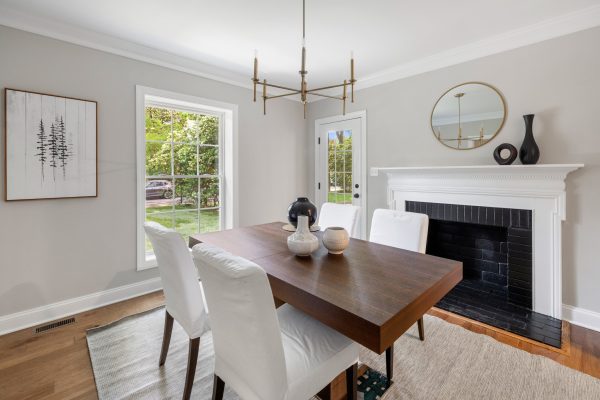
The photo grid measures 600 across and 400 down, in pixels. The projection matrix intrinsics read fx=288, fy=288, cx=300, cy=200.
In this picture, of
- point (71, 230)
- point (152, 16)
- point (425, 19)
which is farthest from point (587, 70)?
point (71, 230)

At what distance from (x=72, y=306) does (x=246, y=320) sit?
2.49m

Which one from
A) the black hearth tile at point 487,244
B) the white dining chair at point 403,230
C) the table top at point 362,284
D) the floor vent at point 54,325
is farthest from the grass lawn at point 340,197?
the floor vent at point 54,325

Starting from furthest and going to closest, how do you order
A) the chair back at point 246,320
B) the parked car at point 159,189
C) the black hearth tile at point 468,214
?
the parked car at point 159,189 < the black hearth tile at point 468,214 < the chair back at point 246,320

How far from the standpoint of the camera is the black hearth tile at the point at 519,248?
8.46ft

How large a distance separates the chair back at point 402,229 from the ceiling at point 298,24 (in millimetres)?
1599

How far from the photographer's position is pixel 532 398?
1.62 meters

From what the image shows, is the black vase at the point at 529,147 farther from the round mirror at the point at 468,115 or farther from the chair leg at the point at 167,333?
the chair leg at the point at 167,333

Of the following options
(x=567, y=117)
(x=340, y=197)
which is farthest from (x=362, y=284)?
(x=340, y=197)

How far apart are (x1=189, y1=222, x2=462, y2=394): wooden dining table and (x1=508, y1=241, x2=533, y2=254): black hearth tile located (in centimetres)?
155

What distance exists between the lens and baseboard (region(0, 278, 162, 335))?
7.68 feet

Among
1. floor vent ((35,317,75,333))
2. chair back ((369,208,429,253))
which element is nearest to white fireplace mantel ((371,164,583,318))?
chair back ((369,208,429,253))

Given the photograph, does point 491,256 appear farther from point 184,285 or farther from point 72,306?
point 72,306

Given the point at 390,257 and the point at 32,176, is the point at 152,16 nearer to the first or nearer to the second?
the point at 32,176

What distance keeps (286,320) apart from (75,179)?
2355mm
